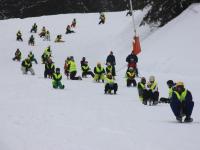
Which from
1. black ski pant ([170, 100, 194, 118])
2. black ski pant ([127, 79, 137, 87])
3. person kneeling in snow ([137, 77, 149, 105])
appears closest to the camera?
black ski pant ([170, 100, 194, 118])

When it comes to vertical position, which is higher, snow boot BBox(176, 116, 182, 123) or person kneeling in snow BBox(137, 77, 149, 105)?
person kneeling in snow BBox(137, 77, 149, 105)

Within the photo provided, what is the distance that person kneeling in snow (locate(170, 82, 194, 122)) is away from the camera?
14.0 metres

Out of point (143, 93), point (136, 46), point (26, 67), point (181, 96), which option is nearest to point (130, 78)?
point (143, 93)

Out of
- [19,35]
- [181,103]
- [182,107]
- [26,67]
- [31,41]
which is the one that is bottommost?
[182,107]

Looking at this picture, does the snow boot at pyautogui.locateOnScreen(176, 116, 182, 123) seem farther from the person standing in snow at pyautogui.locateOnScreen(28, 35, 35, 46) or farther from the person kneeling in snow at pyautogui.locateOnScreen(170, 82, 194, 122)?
the person standing in snow at pyautogui.locateOnScreen(28, 35, 35, 46)

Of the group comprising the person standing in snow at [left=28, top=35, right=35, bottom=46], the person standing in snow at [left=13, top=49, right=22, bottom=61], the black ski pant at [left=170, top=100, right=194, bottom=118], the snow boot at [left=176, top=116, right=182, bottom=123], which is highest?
the person standing in snow at [left=28, top=35, right=35, bottom=46]

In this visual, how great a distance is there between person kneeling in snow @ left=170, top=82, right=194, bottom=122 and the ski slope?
32cm

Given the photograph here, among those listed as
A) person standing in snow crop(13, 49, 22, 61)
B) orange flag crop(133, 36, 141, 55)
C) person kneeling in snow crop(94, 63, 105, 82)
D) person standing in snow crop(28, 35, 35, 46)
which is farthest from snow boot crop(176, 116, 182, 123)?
person standing in snow crop(28, 35, 35, 46)

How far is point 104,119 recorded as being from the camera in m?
14.3

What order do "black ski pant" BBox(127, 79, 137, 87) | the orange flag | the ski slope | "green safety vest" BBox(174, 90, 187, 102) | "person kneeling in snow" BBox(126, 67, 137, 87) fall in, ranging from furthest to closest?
1. the orange flag
2. "black ski pant" BBox(127, 79, 137, 87)
3. "person kneeling in snow" BBox(126, 67, 137, 87)
4. "green safety vest" BBox(174, 90, 187, 102)
5. the ski slope

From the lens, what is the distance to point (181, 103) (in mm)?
14039

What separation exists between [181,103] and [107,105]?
4.14 metres

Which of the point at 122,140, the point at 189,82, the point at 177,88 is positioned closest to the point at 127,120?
the point at 177,88

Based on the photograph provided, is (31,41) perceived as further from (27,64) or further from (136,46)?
(136,46)
